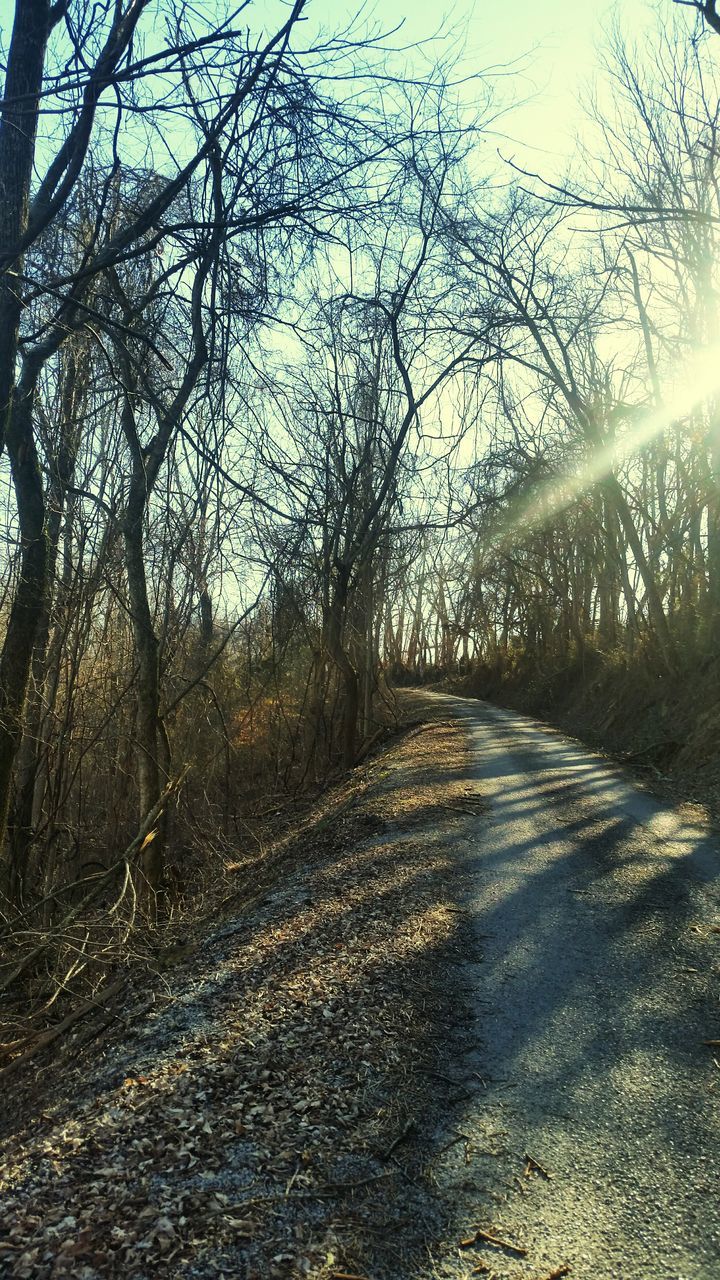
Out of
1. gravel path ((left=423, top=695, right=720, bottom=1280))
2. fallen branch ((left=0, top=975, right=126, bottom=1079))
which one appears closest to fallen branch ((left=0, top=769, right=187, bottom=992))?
fallen branch ((left=0, top=975, right=126, bottom=1079))

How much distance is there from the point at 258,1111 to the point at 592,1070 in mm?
1368

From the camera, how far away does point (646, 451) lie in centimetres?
1948

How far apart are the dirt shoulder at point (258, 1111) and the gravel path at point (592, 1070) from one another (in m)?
0.21

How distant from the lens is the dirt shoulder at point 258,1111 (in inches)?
90.8

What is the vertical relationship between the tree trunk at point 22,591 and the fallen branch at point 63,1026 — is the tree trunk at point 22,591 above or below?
above

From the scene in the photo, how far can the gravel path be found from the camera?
7.82ft

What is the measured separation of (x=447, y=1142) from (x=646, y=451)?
1892 cm

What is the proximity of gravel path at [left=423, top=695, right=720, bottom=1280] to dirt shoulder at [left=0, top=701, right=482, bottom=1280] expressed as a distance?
21cm

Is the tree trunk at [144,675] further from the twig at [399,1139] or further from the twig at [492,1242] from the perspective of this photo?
the twig at [492,1242]

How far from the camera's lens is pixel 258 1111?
2.98 meters

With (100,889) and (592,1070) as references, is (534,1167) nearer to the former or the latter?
(592,1070)

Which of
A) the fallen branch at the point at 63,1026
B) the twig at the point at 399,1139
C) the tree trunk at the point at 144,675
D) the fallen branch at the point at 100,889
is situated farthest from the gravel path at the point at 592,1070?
the tree trunk at the point at 144,675

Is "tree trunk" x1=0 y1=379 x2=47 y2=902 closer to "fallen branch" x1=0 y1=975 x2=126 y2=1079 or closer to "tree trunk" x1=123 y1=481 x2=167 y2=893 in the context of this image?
"tree trunk" x1=123 y1=481 x2=167 y2=893

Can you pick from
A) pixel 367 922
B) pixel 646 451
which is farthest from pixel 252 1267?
pixel 646 451
